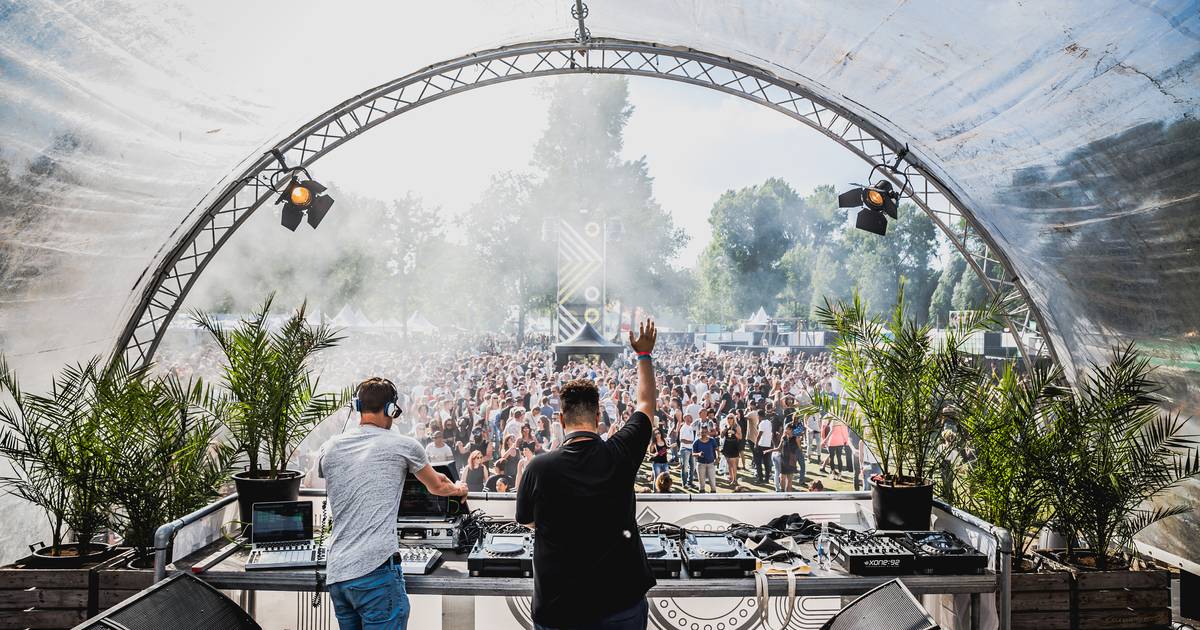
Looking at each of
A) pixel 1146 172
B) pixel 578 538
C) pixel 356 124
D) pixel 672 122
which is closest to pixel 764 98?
pixel 1146 172

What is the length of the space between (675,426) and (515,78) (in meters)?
5.63

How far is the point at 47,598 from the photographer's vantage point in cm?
328

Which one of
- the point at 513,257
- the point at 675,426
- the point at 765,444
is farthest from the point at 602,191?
the point at 765,444

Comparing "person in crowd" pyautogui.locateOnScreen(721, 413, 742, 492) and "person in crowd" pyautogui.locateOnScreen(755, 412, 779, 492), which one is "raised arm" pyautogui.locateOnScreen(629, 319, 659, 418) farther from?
"person in crowd" pyautogui.locateOnScreen(755, 412, 779, 492)

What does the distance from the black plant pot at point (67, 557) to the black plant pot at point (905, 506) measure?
4101mm

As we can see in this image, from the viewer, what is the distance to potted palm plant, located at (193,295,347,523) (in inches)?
140

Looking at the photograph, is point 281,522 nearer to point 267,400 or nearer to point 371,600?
point 267,400

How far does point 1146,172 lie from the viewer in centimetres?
351

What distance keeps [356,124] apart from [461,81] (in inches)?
40.9

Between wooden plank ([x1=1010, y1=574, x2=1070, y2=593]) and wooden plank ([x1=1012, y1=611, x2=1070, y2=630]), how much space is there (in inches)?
4.8

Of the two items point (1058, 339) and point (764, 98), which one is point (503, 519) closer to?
point (764, 98)

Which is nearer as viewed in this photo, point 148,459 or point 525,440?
point 148,459

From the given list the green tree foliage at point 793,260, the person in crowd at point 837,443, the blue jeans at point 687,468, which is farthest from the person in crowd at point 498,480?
the green tree foliage at point 793,260

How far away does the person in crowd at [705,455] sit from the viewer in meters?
8.42
